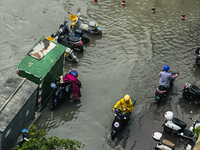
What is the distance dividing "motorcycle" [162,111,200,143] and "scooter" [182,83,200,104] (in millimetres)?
1497

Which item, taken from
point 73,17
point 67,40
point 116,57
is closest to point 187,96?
point 116,57

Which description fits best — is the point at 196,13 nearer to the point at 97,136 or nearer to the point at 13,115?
the point at 97,136

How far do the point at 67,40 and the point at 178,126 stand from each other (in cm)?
618

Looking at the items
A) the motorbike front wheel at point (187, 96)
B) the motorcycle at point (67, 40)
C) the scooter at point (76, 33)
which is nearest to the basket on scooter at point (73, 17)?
the scooter at point (76, 33)

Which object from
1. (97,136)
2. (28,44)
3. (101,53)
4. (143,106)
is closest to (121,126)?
(97,136)

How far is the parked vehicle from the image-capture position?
9.56m

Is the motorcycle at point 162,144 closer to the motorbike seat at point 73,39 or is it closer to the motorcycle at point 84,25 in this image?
the motorbike seat at point 73,39

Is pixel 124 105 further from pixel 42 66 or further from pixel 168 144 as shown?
pixel 42 66

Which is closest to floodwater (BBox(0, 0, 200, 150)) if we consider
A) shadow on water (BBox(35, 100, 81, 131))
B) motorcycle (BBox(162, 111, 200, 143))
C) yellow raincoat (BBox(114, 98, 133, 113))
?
shadow on water (BBox(35, 100, 81, 131))

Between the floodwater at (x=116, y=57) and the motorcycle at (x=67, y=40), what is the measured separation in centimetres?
54

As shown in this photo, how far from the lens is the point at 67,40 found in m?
12.5

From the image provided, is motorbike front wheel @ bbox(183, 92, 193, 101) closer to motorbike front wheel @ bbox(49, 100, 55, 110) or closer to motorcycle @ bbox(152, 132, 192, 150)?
motorcycle @ bbox(152, 132, 192, 150)

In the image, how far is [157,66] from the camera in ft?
40.3

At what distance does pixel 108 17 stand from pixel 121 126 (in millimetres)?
8057
